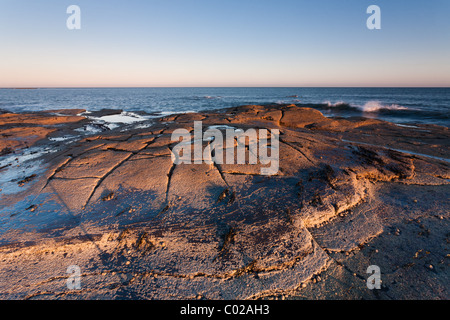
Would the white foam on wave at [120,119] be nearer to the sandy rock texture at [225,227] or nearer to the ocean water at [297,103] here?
the ocean water at [297,103]

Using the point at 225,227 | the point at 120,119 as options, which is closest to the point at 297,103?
the point at 120,119

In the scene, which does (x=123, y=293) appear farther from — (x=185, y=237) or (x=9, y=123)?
(x=9, y=123)

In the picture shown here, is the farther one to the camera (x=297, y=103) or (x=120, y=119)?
(x=297, y=103)

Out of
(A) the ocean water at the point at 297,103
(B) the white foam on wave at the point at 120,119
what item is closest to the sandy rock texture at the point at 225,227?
(B) the white foam on wave at the point at 120,119

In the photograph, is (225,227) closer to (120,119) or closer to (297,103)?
(120,119)

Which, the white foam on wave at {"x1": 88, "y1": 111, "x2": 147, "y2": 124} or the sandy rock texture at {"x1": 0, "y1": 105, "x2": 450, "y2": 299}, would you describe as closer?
the sandy rock texture at {"x1": 0, "y1": 105, "x2": 450, "y2": 299}

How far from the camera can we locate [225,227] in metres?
2.99

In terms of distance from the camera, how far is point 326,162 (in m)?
4.91

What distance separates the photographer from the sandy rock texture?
2283mm

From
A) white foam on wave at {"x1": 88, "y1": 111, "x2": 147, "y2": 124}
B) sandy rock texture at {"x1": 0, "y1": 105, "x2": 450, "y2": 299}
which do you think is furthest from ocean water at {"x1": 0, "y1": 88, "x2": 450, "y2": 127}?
sandy rock texture at {"x1": 0, "y1": 105, "x2": 450, "y2": 299}

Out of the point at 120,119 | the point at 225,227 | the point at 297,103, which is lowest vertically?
the point at 225,227

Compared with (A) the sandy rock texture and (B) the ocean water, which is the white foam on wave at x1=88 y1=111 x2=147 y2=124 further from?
(A) the sandy rock texture

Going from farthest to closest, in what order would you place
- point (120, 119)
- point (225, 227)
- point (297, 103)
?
point (297, 103)
point (120, 119)
point (225, 227)
